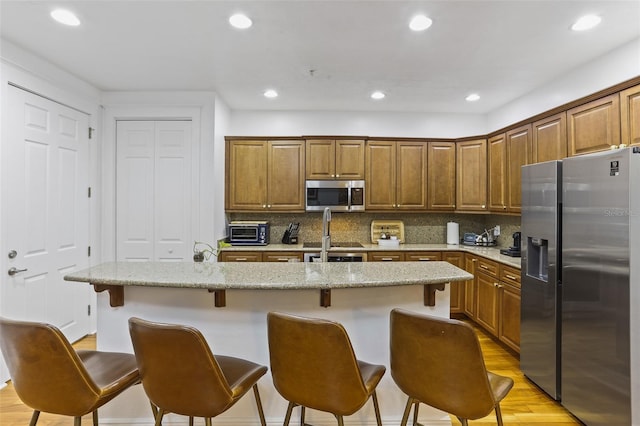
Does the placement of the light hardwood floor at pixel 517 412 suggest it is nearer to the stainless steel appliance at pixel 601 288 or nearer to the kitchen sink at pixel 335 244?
the stainless steel appliance at pixel 601 288

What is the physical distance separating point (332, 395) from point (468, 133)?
4320 millimetres

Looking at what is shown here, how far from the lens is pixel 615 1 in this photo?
2137 mm

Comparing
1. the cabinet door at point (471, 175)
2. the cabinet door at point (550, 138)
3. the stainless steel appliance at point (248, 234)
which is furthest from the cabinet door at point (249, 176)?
the cabinet door at point (550, 138)

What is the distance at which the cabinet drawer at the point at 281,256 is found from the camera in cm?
401

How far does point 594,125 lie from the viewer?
8.67 feet

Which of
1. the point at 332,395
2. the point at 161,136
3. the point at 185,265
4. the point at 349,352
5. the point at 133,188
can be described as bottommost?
the point at 332,395

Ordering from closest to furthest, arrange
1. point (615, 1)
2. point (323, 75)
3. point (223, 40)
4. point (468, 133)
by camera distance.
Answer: point (615, 1) < point (223, 40) < point (323, 75) < point (468, 133)

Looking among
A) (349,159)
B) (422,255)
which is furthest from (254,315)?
(349,159)

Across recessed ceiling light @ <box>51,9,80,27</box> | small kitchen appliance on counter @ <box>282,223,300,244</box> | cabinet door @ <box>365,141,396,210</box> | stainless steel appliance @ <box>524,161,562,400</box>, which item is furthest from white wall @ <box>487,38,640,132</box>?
recessed ceiling light @ <box>51,9,80,27</box>

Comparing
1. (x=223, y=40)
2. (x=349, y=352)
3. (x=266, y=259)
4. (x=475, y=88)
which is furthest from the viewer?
(x=266, y=259)

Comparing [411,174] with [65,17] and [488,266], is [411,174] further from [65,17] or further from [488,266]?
[65,17]

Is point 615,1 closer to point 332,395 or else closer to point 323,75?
point 323,75

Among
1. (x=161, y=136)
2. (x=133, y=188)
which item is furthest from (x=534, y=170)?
(x=133, y=188)

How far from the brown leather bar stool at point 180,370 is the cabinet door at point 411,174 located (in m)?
3.49
